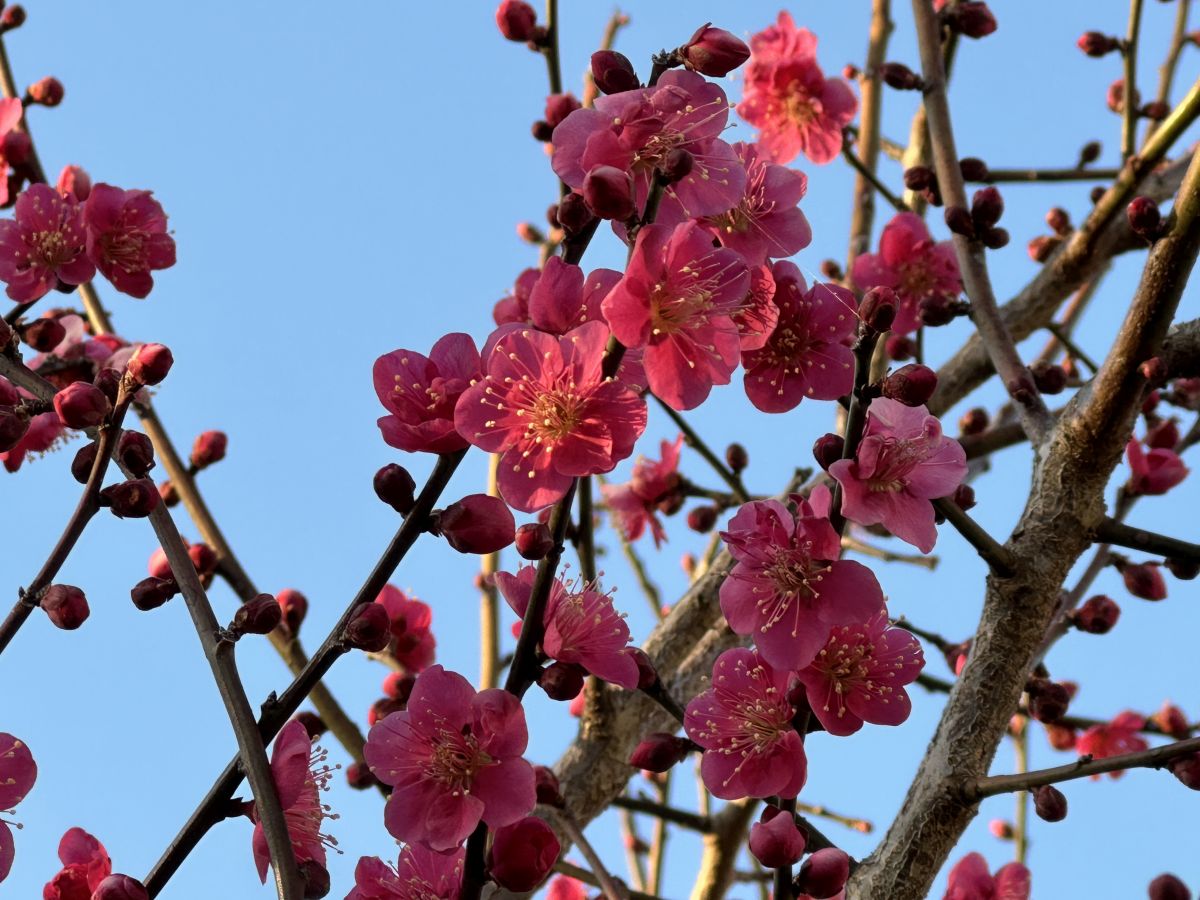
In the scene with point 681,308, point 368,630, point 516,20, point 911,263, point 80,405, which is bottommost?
point 368,630

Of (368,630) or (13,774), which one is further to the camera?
(13,774)

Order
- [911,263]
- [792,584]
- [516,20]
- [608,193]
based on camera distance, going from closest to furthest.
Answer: [608,193]
[792,584]
[516,20]
[911,263]

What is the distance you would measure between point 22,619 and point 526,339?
0.69m

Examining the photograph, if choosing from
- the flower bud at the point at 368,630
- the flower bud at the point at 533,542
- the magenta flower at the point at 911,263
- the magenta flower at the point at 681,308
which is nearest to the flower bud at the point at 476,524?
the flower bud at the point at 533,542

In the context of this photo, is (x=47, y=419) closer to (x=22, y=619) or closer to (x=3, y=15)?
(x=22, y=619)

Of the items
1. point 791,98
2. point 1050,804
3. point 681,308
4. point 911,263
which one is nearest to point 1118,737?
point 911,263

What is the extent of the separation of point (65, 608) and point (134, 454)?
212 mm

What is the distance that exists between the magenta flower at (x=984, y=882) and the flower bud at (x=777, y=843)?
2.25 ft

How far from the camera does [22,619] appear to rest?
1.51 metres

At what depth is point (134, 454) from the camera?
1.54 metres

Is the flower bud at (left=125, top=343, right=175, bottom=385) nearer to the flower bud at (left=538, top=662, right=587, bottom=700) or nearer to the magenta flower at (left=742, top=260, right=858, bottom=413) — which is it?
the flower bud at (left=538, top=662, right=587, bottom=700)

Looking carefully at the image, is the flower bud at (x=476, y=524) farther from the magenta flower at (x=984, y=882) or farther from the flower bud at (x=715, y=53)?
the magenta flower at (x=984, y=882)

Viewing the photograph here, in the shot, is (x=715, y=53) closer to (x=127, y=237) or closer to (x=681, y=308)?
(x=681, y=308)

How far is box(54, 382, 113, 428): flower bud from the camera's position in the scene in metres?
1.48
